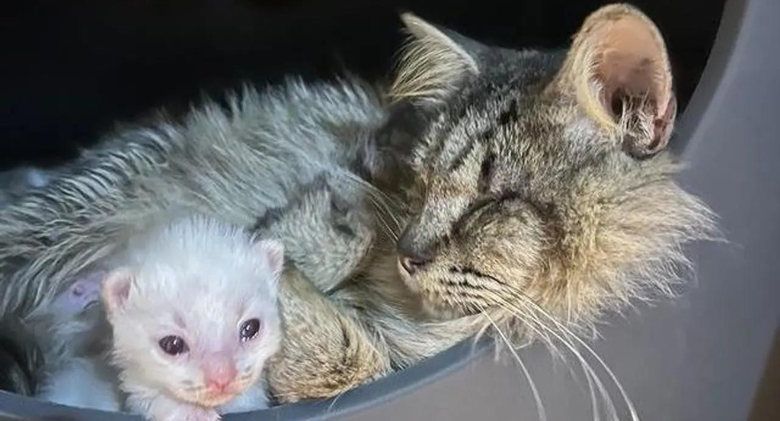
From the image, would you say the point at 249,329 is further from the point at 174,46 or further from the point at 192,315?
the point at 174,46

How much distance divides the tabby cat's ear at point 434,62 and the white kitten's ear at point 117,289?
1.20ft

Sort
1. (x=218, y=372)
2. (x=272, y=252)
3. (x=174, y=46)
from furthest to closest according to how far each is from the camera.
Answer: (x=174, y=46)
(x=272, y=252)
(x=218, y=372)

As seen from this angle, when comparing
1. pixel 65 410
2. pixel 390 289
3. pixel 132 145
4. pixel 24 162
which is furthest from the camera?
pixel 24 162

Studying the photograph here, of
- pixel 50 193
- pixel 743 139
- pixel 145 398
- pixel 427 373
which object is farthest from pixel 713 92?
pixel 50 193

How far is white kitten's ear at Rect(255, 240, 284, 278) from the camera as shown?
3.84ft

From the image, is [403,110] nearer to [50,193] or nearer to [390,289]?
[390,289]

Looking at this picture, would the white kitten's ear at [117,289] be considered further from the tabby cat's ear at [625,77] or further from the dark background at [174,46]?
the dark background at [174,46]

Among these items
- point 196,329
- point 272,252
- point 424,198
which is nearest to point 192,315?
point 196,329

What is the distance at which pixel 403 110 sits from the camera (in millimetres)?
1374

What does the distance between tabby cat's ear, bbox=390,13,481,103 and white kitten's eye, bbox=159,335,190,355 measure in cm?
37

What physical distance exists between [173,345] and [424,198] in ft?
0.90

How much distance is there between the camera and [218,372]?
3.48 feet

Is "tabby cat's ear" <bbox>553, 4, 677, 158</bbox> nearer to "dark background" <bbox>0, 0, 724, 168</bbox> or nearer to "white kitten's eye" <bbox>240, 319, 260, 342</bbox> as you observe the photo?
"white kitten's eye" <bbox>240, 319, 260, 342</bbox>

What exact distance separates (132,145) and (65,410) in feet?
1.43
